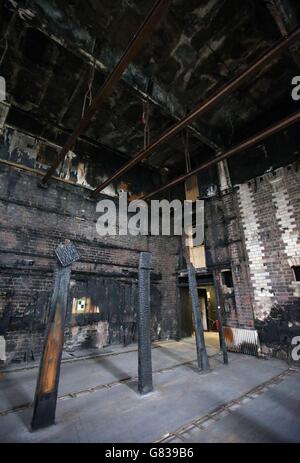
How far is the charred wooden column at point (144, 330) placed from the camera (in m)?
3.02

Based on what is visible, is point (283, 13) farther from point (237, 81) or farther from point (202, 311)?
point (202, 311)

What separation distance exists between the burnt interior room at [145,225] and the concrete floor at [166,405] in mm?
24

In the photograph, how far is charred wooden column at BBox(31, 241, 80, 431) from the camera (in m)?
2.20

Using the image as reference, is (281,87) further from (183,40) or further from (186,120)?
(186,120)

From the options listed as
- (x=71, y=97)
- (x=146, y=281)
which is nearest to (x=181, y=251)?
(x=146, y=281)

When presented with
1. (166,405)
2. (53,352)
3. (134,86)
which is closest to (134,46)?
(134,86)

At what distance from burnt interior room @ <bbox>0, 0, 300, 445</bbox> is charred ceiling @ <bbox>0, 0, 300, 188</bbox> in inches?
1.2

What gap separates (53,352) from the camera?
7.81 ft

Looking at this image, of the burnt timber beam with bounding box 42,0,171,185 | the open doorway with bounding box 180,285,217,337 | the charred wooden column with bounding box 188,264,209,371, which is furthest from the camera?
the open doorway with bounding box 180,285,217,337

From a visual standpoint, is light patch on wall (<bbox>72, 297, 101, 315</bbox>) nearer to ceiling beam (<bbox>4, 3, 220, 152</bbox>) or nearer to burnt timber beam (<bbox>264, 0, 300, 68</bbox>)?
ceiling beam (<bbox>4, 3, 220, 152</bbox>)

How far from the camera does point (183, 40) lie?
4.35 meters

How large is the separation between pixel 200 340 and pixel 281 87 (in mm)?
6140

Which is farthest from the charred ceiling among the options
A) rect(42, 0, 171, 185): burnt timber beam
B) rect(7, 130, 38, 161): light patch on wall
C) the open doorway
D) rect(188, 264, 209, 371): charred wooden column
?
the open doorway

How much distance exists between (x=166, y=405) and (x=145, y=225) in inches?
223
